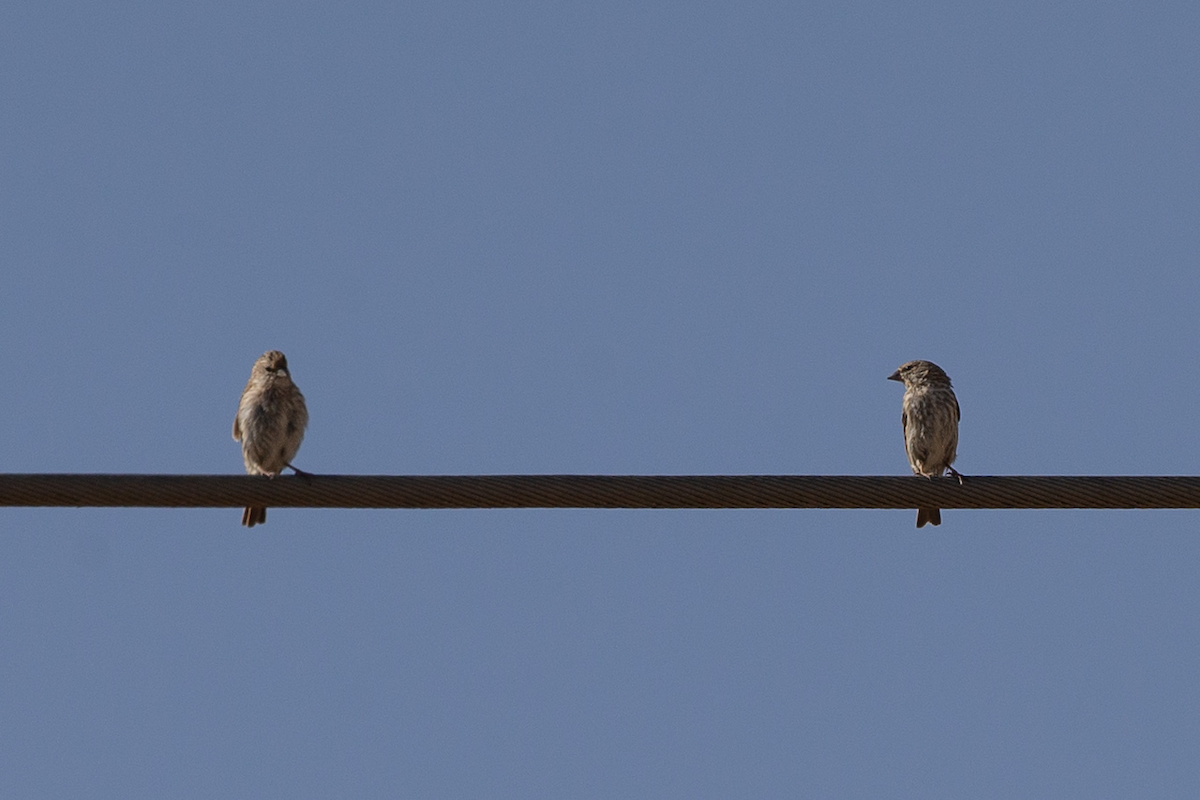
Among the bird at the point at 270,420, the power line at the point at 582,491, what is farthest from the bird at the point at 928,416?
the power line at the point at 582,491

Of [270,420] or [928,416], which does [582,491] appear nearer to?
[270,420]

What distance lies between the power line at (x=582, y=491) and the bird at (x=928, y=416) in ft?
19.4

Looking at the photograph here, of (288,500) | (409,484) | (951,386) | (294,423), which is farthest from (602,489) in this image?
(951,386)

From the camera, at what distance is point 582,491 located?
7590 mm

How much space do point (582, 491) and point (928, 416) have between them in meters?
6.82

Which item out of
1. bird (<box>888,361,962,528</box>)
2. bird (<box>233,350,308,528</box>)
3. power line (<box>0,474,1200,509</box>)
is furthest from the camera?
bird (<box>888,361,962,528</box>)

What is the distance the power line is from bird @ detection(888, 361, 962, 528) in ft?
19.4

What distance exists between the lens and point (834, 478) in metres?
7.84

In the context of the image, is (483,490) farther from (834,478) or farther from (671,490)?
(834,478)

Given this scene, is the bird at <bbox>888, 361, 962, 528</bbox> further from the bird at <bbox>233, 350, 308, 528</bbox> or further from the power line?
the power line

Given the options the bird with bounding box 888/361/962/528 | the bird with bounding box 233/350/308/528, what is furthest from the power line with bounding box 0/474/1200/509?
the bird with bounding box 888/361/962/528

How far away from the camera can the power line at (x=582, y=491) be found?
7.56 meters

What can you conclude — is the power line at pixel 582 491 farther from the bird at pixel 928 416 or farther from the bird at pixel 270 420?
the bird at pixel 928 416

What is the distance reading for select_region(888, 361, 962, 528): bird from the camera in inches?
547
